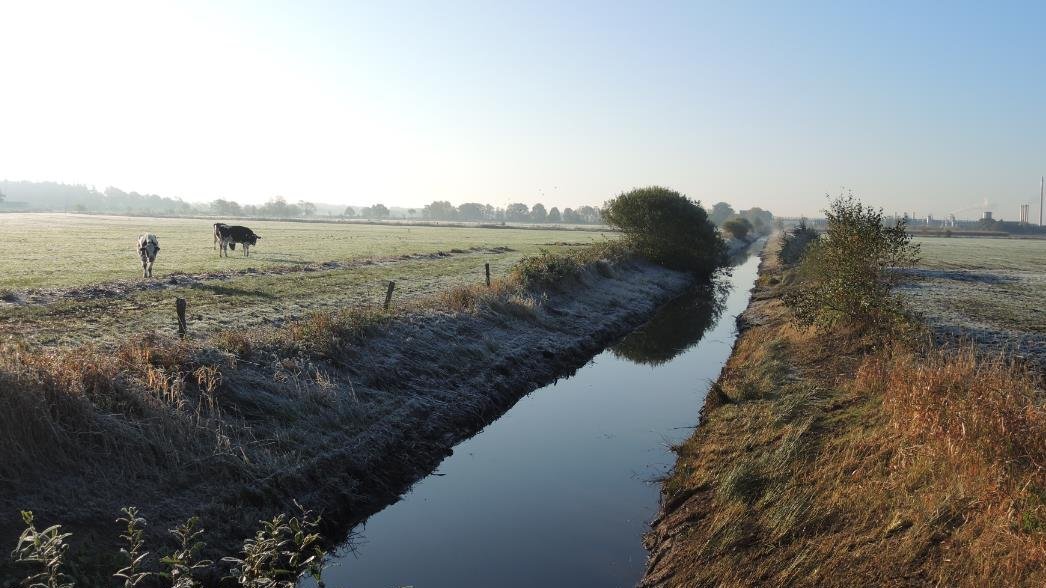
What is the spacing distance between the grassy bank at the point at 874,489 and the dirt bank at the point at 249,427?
17.6 feet

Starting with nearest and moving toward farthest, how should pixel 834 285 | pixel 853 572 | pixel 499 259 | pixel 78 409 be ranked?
1. pixel 853 572
2. pixel 78 409
3. pixel 834 285
4. pixel 499 259

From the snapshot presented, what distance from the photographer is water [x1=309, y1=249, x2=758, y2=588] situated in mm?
9602

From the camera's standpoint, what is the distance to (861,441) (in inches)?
376

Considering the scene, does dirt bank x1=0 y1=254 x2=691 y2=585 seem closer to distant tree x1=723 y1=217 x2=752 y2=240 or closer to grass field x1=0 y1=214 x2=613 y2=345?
grass field x1=0 y1=214 x2=613 y2=345

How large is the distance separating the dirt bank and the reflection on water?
7359mm

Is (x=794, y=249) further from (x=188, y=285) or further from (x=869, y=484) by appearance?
(x=869, y=484)

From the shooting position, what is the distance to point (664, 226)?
5234 cm

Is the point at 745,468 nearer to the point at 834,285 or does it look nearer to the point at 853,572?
the point at 853,572

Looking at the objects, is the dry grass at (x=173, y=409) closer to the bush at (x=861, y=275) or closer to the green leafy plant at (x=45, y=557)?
the green leafy plant at (x=45, y=557)

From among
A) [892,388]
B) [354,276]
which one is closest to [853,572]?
[892,388]

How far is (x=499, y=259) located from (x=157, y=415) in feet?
141

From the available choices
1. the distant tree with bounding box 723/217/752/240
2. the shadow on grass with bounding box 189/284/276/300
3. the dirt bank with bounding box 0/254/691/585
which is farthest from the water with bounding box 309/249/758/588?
the distant tree with bounding box 723/217/752/240

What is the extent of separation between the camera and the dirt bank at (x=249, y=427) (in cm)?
854

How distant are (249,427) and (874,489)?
9.31 m
